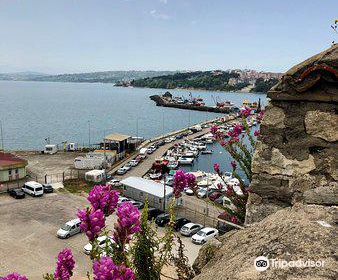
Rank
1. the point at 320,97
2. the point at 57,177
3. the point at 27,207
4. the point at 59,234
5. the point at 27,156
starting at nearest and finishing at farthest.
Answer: the point at 320,97, the point at 59,234, the point at 27,207, the point at 57,177, the point at 27,156

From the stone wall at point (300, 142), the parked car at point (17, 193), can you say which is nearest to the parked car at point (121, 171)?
the parked car at point (17, 193)

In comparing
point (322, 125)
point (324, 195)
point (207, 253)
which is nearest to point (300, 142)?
point (322, 125)

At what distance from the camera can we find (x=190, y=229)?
21.8 meters

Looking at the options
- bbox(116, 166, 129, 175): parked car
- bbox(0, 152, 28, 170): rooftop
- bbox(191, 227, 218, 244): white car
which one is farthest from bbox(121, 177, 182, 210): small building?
bbox(0, 152, 28, 170): rooftop

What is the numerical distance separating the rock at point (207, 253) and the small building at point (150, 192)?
20919 millimetres

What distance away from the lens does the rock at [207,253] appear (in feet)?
13.7

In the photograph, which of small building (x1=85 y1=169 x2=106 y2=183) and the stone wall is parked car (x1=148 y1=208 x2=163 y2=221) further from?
the stone wall

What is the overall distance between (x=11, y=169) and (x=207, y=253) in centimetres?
3085

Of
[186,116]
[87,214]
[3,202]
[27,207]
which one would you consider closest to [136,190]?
[27,207]

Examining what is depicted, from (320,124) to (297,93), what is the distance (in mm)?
501

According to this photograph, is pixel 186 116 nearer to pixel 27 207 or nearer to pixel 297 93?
pixel 27 207

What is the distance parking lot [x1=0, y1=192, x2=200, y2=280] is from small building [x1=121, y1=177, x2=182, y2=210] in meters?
3.66

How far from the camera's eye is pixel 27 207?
25.7 meters

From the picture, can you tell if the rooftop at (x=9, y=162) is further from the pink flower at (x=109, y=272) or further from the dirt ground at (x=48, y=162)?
the pink flower at (x=109, y=272)
